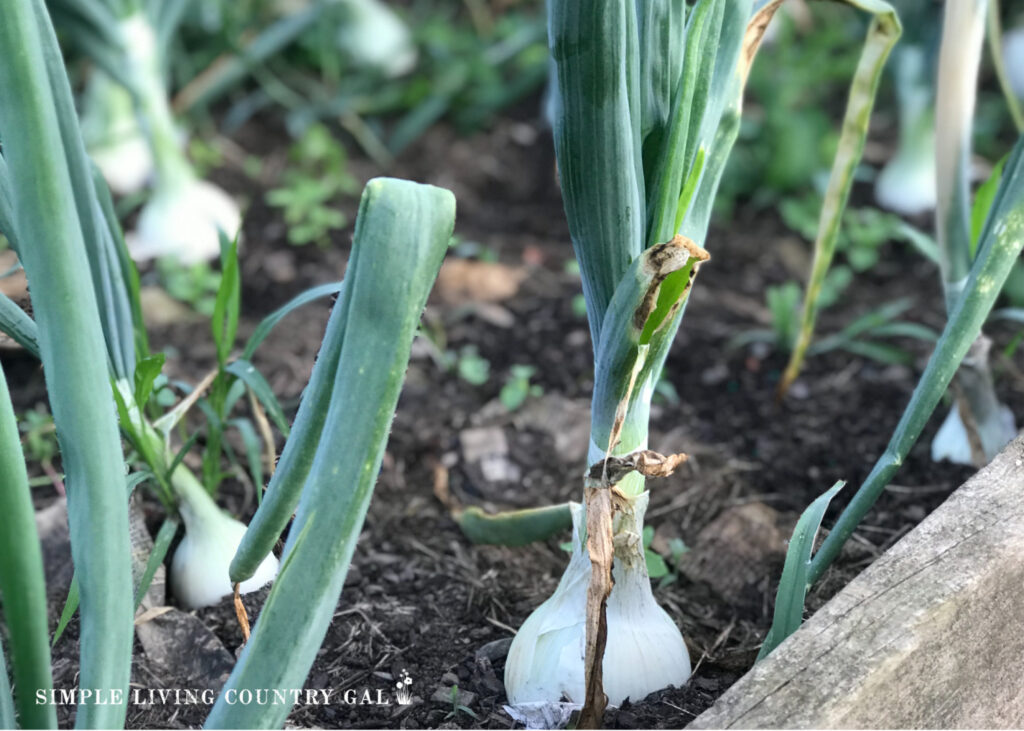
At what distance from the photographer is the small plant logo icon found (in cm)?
95

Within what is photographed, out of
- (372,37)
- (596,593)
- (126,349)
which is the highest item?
(372,37)

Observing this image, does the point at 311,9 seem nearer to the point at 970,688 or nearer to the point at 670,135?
the point at 670,135

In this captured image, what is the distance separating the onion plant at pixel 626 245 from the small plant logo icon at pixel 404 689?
99 mm

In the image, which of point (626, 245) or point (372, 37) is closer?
point (626, 245)

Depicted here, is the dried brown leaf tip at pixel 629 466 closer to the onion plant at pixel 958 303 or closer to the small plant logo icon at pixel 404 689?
the onion plant at pixel 958 303

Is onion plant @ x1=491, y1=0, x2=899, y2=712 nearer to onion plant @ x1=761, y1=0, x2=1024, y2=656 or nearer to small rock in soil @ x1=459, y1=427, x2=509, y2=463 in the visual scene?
onion plant @ x1=761, y1=0, x2=1024, y2=656

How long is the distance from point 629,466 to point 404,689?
0.32m

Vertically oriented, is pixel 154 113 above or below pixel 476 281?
above

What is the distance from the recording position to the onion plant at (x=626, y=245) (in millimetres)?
749

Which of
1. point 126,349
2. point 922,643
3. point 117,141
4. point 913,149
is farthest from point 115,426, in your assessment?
point 913,149

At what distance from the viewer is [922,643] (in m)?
0.81

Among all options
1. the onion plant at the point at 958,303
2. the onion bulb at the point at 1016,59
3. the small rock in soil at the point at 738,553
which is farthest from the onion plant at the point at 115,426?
the onion bulb at the point at 1016,59

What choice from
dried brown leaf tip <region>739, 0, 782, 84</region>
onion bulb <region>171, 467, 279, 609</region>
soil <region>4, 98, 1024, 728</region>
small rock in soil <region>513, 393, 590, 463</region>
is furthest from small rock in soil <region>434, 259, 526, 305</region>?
dried brown leaf tip <region>739, 0, 782, 84</region>

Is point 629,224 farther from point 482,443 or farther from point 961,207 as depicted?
point 482,443
